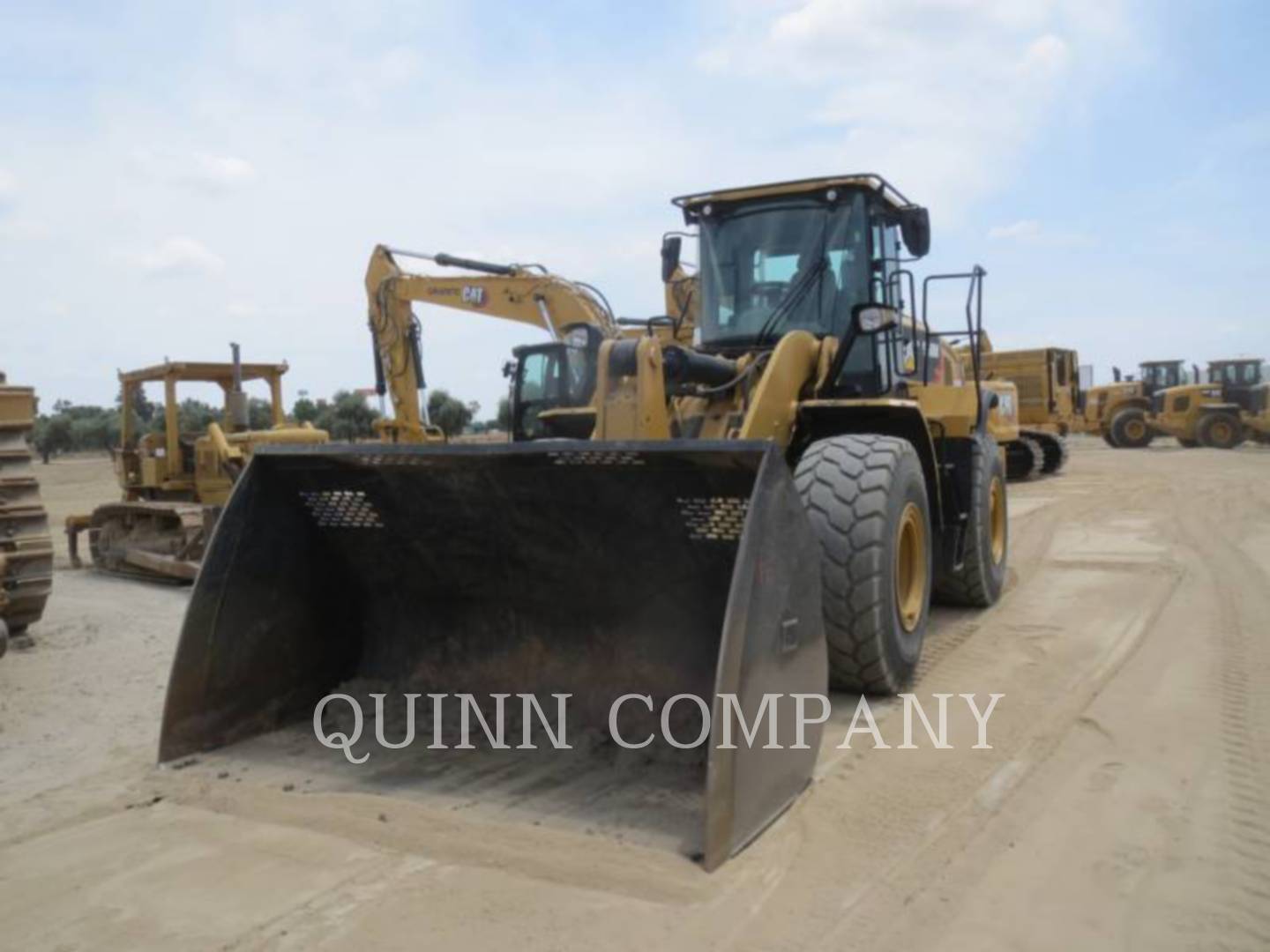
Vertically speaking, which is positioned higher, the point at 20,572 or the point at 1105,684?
the point at 20,572

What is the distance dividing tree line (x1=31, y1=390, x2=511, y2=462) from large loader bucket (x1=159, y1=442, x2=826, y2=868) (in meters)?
8.45

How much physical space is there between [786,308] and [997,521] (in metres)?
2.63

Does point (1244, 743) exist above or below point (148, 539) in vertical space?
below

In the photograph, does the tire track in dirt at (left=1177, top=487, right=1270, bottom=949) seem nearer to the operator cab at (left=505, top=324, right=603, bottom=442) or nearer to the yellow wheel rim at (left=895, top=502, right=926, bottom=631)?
the yellow wheel rim at (left=895, top=502, right=926, bottom=631)

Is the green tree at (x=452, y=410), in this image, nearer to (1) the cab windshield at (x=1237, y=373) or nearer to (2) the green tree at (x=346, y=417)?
(2) the green tree at (x=346, y=417)

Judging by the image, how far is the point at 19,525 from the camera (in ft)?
22.1

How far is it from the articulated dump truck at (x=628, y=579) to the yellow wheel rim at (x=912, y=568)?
0.7 inches

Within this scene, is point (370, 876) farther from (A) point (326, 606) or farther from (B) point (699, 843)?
(A) point (326, 606)

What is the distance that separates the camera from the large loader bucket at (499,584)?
382cm

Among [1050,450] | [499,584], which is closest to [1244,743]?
[499,584]

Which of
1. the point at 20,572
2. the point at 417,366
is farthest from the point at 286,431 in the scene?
the point at 20,572

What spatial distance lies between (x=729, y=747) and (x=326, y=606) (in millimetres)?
2340

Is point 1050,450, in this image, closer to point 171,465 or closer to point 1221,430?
point 1221,430

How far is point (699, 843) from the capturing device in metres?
3.33
